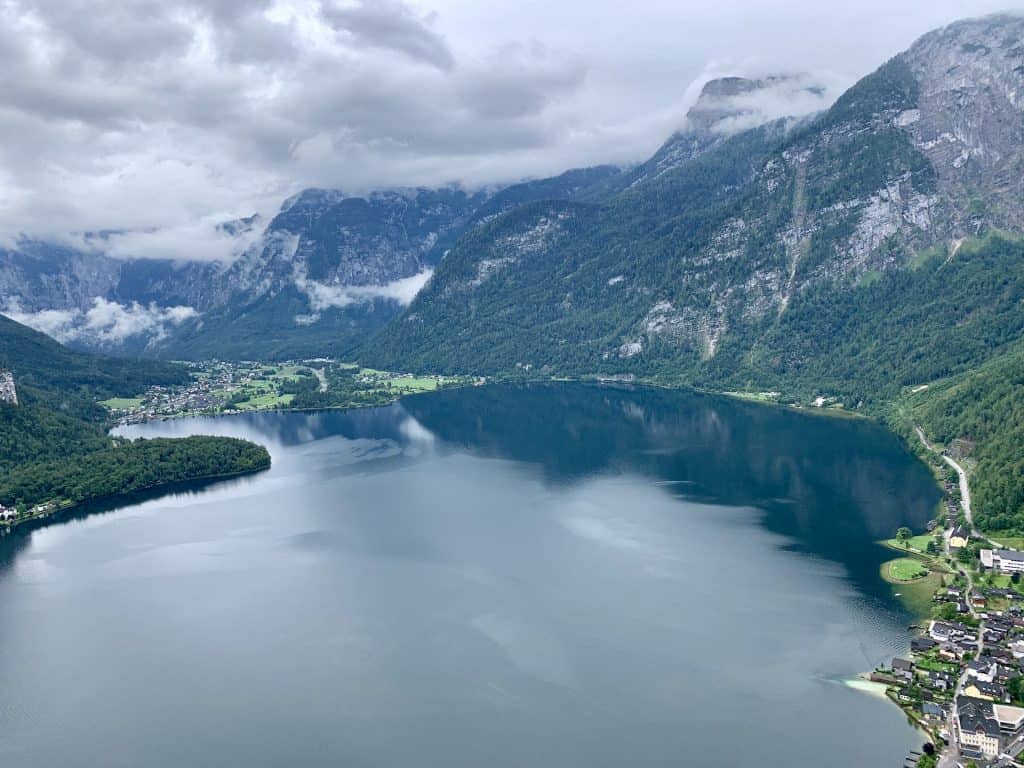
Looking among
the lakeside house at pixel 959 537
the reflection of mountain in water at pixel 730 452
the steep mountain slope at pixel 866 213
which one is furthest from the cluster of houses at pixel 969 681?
the steep mountain slope at pixel 866 213

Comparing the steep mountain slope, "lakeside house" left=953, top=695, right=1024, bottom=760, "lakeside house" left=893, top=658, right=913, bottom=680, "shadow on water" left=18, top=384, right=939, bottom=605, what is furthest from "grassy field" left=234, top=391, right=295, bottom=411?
"lakeside house" left=953, top=695, right=1024, bottom=760

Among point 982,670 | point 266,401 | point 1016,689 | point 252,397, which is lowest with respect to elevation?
point 1016,689

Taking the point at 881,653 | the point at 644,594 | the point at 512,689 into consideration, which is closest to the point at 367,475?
the point at 644,594

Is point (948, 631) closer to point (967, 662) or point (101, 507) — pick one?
point (967, 662)

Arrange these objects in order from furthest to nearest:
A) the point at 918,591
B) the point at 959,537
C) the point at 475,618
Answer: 1. the point at 959,537
2. the point at 918,591
3. the point at 475,618

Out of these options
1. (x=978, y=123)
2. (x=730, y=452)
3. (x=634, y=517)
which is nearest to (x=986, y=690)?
(x=634, y=517)

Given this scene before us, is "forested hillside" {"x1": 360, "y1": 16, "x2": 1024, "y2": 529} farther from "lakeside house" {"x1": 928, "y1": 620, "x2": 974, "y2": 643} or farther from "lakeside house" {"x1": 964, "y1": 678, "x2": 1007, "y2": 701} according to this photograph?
"lakeside house" {"x1": 964, "y1": 678, "x2": 1007, "y2": 701}

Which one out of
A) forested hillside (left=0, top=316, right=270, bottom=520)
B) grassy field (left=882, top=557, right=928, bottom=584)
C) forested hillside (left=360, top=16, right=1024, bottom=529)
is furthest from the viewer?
forested hillside (left=360, top=16, right=1024, bottom=529)
